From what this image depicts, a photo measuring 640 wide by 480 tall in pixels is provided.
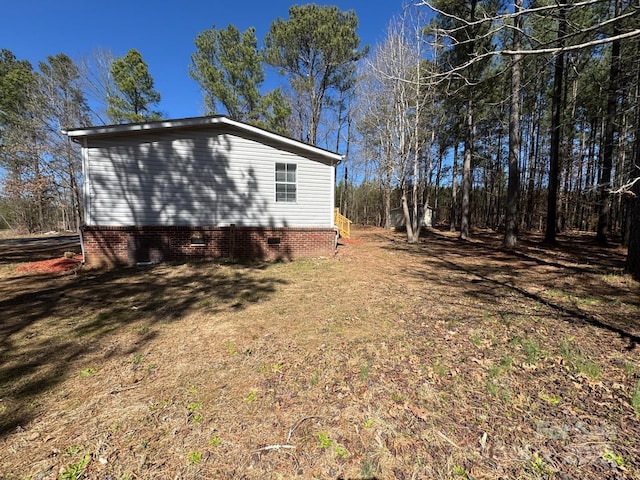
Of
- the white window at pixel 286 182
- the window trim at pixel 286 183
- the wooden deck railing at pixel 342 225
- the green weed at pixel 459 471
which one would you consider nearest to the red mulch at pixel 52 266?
the window trim at pixel 286 183

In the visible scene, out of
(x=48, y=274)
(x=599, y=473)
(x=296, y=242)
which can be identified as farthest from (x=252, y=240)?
(x=599, y=473)

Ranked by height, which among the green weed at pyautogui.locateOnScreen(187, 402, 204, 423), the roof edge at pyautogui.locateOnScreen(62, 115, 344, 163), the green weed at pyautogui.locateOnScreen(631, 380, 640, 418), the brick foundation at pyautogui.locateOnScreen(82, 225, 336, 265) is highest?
the roof edge at pyautogui.locateOnScreen(62, 115, 344, 163)

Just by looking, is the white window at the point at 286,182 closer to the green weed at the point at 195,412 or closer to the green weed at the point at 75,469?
the green weed at the point at 195,412

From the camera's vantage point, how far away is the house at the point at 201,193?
7.49 meters

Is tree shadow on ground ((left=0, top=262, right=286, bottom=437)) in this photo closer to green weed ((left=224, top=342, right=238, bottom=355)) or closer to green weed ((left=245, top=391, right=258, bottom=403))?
green weed ((left=224, top=342, right=238, bottom=355))

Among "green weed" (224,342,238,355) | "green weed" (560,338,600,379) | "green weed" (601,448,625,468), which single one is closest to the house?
"green weed" (224,342,238,355)

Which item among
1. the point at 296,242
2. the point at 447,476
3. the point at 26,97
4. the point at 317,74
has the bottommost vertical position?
the point at 447,476

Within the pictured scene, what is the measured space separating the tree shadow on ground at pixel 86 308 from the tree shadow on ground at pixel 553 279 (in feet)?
14.8

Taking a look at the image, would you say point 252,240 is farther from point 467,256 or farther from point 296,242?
point 467,256

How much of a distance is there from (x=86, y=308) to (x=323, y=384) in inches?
180

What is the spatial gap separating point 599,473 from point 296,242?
7.88 metres

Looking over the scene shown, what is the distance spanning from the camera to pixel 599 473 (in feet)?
5.77

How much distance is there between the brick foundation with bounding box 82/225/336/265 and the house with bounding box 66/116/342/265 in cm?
3

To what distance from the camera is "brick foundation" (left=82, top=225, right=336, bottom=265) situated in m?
7.49
